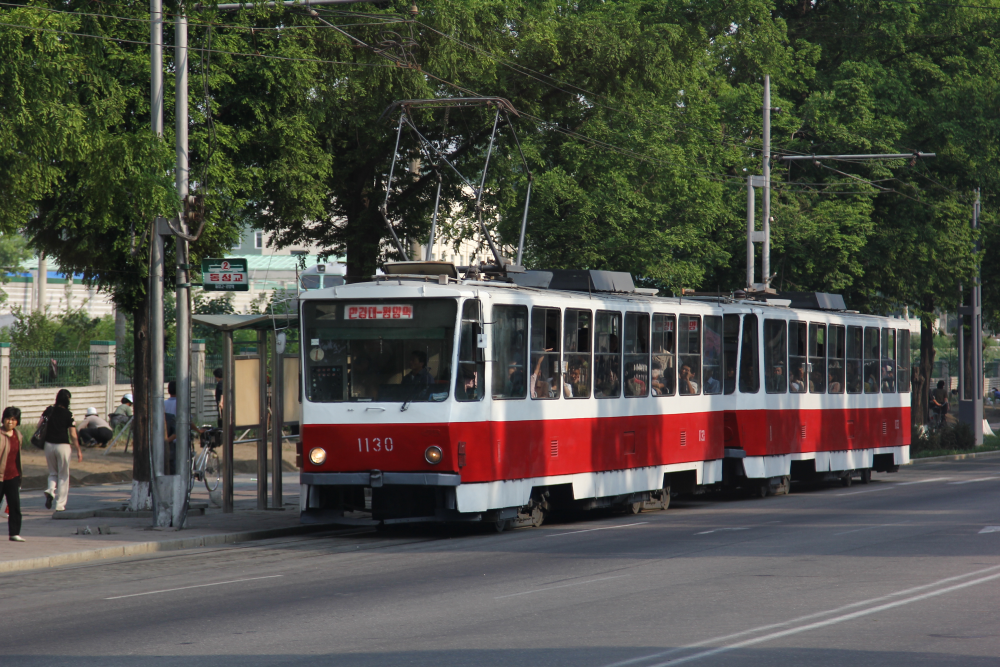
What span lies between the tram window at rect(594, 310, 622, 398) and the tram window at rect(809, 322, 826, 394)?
6.72m

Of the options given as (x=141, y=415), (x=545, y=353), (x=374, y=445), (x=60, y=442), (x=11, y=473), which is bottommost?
(x=11, y=473)

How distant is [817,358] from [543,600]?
15.0 metres

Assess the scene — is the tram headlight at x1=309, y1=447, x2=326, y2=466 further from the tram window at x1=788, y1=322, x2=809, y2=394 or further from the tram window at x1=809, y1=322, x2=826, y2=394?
the tram window at x1=809, y1=322, x2=826, y2=394

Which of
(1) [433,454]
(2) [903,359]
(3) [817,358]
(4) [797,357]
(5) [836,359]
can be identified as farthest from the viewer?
(2) [903,359]

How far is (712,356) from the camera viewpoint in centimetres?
2136

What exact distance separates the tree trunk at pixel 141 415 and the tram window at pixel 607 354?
636 cm

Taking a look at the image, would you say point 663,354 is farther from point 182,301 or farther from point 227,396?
point 182,301

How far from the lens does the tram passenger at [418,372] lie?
15.3 meters

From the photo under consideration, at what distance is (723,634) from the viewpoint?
347 inches

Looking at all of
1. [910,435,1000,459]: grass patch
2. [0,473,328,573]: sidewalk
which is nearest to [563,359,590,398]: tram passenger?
[0,473,328,573]: sidewalk

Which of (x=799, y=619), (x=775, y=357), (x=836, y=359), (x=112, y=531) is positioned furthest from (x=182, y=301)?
(x=836, y=359)

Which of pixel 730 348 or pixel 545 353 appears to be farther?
pixel 730 348

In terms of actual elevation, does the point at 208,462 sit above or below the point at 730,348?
below

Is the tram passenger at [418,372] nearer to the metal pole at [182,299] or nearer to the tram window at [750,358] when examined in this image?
the metal pole at [182,299]
